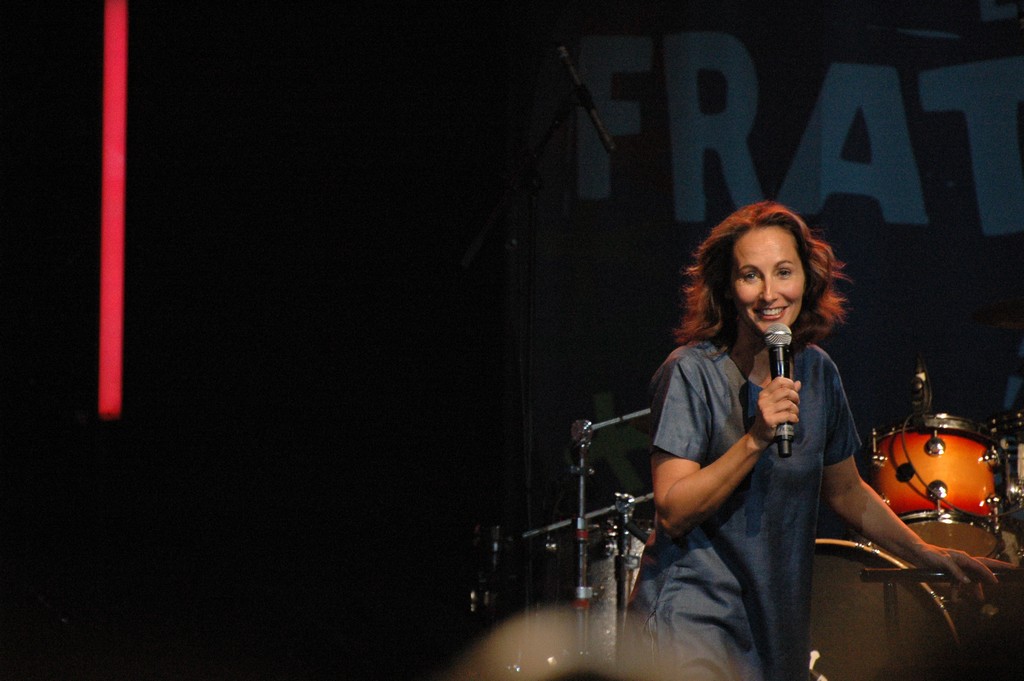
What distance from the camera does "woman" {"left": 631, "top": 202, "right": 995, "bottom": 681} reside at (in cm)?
205

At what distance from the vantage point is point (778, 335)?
2.16 metres

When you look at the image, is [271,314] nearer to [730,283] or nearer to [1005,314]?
[1005,314]

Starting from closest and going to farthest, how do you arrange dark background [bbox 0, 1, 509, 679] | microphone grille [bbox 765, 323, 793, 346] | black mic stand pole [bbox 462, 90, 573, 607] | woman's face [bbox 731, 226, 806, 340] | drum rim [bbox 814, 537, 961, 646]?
microphone grille [bbox 765, 323, 793, 346] → woman's face [bbox 731, 226, 806, 340] → drum rim [bbox 814, 537, 961, 646] → black mic stand pole [bbox 462, 90, 573, 607] → dark background [bbox 0, 1, 509, 679]

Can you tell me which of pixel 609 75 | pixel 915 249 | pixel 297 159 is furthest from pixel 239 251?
pixel 915 249

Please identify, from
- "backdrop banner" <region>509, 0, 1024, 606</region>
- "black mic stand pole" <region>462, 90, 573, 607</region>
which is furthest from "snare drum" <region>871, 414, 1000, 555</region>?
"black mic stand pole" <region>462, 90, 573, 607</region>

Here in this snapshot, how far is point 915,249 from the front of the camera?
5.61 metres

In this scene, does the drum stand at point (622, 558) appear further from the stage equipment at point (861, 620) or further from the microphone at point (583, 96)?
the microphone at point (583, 96)

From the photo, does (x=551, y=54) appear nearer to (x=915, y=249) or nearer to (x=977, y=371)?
(x=915, y=249)

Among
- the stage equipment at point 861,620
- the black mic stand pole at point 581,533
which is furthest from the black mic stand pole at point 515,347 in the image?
the stage equipment at point 861,620

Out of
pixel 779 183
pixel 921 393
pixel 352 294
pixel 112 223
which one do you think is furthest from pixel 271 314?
pixel 921 393

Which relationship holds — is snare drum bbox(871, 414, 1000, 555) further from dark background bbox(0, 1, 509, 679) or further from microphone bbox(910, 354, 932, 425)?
dark background bbox(0, 1, 509, 679)

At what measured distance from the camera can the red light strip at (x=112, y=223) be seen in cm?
524

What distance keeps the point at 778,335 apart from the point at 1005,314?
257 centimetres

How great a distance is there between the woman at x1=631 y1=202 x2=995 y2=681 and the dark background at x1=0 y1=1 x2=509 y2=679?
366cm
